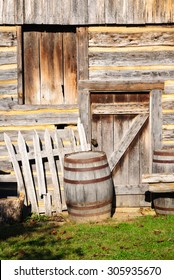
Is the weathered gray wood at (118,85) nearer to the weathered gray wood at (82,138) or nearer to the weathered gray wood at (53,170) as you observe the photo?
the weathered gray wood at (82,138)

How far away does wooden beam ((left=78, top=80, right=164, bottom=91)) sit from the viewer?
834cm

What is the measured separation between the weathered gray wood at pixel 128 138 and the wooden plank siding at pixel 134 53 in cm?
80

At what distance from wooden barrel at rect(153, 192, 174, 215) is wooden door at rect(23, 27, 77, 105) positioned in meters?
2.79

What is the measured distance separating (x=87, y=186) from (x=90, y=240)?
109 centimetres

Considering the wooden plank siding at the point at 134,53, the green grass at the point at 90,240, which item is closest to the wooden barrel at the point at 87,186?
the green grass at the point at 90,240

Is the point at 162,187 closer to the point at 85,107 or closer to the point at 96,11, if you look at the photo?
the point at 85,107

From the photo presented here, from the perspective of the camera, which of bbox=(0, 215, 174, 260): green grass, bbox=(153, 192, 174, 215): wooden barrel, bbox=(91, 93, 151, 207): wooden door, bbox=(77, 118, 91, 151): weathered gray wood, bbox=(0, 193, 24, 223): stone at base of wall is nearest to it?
bbox=(0, 215, 174, 260): green grass

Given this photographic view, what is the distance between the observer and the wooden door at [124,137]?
848 centimetres

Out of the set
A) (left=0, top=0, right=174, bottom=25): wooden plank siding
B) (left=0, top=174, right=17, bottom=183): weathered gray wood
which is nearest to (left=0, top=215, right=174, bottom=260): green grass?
(left=0, top=174, right=17, bottom=183): weathered gray wood

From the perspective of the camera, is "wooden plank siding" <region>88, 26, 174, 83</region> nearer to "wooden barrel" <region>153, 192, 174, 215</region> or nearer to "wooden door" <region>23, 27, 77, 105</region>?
"wooden door" <region>23, 27, 77, 105</region>

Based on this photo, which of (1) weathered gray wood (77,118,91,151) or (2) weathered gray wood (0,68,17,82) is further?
(2) weathered gray wood (0,68,17,82)

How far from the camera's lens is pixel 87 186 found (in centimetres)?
716

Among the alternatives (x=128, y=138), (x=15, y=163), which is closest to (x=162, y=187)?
Answer: (x=128, y=138)

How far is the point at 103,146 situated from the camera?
860 centimetres
